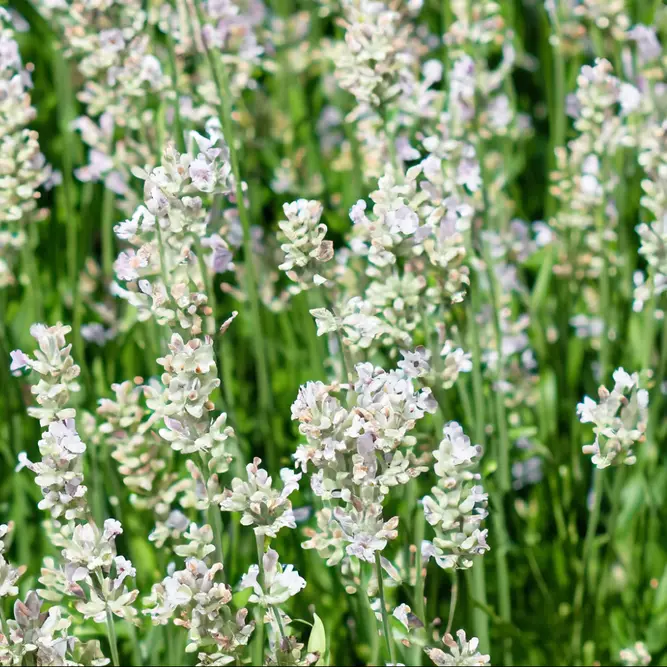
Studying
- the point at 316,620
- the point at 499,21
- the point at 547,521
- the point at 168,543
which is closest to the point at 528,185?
the point at 499,21

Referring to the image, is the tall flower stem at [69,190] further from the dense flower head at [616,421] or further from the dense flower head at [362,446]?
the dense flower head at [616,421]

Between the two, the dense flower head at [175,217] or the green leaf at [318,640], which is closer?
the dense flower head at [175,217]

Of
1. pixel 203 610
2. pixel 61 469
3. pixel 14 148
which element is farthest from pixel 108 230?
pixel 203 610

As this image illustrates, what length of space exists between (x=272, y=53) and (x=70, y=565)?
2073 millimetres

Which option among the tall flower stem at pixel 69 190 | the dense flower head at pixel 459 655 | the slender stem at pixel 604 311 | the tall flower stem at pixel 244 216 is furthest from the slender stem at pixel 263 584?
the slender stem at pixel 604 311

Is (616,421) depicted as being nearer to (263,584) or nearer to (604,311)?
(263,584)

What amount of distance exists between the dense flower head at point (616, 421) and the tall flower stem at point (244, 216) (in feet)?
2.41

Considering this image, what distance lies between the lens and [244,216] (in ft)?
6.87

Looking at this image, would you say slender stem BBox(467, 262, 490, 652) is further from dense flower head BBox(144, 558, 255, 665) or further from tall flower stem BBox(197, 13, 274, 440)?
dense flower head BBox(144, 558, 255, 665)

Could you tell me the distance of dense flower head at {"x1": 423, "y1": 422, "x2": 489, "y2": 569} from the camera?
1601 mm

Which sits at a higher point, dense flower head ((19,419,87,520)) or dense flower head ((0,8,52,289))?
dense flower head ((0,8,52,289))

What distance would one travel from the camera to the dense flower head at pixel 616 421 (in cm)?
172

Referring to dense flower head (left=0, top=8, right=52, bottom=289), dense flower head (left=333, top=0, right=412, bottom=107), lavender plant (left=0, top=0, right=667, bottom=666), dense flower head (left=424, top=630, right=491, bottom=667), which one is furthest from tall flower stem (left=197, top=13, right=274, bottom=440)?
dense flower head (left=424, top=630, right=491, bottom=667)

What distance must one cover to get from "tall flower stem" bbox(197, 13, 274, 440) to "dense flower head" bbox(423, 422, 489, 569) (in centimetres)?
67
